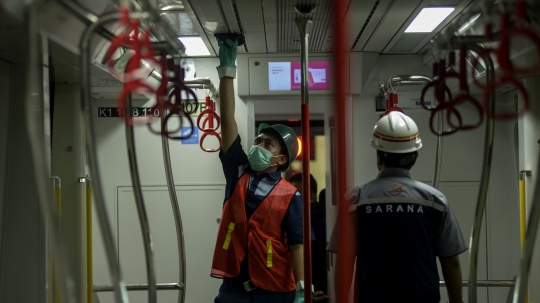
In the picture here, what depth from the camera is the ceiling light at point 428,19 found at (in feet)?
8.50

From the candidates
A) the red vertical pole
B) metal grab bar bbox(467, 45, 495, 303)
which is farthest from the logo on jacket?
the red vertical pole

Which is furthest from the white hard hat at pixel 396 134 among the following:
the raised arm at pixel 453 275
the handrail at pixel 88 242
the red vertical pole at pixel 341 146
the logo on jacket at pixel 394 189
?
the handrail at pixel 88 242

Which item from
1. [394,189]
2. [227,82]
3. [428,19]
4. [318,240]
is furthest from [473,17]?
[318,240]

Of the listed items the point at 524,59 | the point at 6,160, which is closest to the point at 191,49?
the point at 6,160

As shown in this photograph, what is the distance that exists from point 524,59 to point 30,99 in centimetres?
143

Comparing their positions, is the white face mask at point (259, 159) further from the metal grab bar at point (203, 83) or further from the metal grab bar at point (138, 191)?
the metal grab bar at point (138, 191)

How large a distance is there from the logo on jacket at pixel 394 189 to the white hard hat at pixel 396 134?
0.14m

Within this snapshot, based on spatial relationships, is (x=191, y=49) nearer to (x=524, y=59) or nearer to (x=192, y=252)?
(x=192, y=252)

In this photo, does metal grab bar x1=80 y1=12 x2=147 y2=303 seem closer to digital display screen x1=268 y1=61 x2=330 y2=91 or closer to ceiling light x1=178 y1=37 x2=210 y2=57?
ceiling light x1=178 y1=37 x2=210 y2=57

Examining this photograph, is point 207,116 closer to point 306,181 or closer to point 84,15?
point 306,181

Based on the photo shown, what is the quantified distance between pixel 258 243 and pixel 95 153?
1.48 m

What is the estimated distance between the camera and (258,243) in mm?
2768

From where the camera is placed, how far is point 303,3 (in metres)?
2.21

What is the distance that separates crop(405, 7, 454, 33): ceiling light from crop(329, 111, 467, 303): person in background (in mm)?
667
